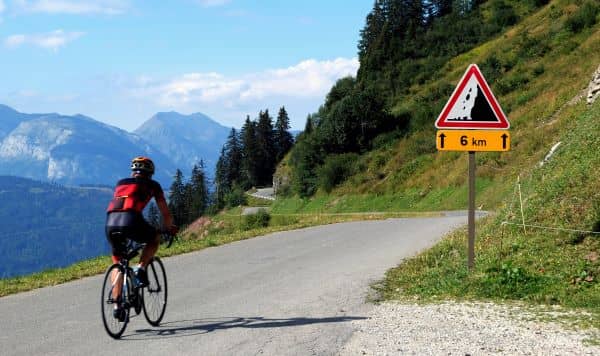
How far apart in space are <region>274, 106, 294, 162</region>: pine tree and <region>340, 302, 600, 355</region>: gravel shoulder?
110 m

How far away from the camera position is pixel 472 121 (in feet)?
28.8

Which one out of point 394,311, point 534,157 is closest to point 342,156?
point 534,157

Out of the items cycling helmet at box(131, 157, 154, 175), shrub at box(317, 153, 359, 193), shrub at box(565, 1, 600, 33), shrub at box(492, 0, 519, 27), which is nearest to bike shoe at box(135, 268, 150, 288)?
cycling helmet at box(131, 157, 154, 175)

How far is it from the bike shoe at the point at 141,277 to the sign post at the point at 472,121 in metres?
4.44

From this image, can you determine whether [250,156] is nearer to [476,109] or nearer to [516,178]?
[516,178]

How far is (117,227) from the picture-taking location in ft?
22.2

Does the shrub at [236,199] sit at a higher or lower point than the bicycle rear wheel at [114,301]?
lower

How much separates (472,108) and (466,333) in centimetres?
369

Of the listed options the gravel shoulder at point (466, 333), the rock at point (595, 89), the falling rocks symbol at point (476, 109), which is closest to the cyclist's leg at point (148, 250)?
the gravel shoulder at point (466, 333)

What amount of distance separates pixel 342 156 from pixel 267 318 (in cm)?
5237

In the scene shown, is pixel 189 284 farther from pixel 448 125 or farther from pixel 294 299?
pixel 448 125

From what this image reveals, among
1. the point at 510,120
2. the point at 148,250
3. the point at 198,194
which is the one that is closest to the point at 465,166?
the point at 510,120

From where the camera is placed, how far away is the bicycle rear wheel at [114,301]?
683 centimetres

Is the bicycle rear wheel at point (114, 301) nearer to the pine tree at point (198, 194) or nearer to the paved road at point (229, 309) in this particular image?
the paved road at point (229, 309)
